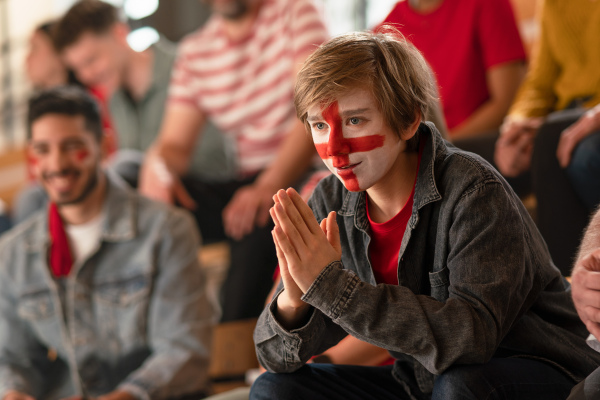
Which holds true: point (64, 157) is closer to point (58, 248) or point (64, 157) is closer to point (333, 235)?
point (58, 248)

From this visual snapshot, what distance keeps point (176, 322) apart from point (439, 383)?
3.32 feet

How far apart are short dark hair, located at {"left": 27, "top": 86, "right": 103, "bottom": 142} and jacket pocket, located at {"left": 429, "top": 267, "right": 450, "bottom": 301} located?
1281 mm

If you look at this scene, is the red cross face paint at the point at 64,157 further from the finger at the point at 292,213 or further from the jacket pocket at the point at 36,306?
the finger at the point at 292,213

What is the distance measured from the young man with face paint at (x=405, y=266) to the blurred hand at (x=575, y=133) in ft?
1.46

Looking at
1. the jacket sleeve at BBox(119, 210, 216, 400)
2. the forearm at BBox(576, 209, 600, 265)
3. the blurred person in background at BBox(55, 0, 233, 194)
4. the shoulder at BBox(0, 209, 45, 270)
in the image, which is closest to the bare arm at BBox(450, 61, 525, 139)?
the jacket sleeve at BBox(119, 210, 216, 400)

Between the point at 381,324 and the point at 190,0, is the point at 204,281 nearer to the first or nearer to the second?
the point at 381,324

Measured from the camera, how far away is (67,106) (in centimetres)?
192

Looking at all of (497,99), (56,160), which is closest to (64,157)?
(56,160)

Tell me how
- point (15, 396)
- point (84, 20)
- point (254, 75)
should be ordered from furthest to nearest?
point (84, 20), point (254, 75), point (15, 396)

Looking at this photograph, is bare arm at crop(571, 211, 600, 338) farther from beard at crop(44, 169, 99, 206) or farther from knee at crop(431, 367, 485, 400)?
beard at crop(44, 169, 99, 206)

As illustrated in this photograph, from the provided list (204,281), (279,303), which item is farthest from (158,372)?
(279,303)

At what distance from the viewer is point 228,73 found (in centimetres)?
224

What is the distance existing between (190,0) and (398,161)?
3030mm

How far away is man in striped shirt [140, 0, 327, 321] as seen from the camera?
1981 millimetres
